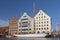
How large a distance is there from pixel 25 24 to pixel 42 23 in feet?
48.5

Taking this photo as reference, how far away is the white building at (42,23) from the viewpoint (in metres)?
154

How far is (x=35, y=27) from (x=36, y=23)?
3.57 metres

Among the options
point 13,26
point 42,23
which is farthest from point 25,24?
point 42,23

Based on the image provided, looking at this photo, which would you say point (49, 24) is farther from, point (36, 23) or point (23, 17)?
point (23, 17)

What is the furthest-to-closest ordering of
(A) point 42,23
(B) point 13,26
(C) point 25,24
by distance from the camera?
1. (B) point 13,26
2. (C) point 25,24
3. (A) point 42,23

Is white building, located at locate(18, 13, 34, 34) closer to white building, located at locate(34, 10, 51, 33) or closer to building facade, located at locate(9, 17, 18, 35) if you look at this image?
building facade, located at locate(9, 17, 18, 35)

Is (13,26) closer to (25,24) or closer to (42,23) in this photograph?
(25,24)

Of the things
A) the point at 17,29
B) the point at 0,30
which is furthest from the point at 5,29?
the point at 17,29

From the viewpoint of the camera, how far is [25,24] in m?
161

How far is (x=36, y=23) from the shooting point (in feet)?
520

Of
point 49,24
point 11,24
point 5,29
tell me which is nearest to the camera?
point 49,24

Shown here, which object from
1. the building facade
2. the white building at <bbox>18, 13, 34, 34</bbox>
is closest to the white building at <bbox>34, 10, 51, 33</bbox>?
the white building at <bbox>18, 13, 34, 34</bbox>

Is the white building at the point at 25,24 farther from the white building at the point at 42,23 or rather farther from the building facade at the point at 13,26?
the white building at the point at 42,23

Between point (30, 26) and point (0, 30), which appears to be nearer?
point (30, 26)
